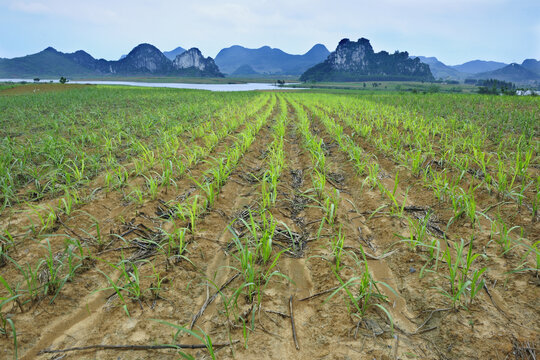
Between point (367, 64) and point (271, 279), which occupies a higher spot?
point (367, 64)

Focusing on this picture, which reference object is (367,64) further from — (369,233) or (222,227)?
(222,227)

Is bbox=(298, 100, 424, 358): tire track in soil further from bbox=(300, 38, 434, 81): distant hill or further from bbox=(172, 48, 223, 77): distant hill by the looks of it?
bbox=(172, 48, 223, 77): distant hill

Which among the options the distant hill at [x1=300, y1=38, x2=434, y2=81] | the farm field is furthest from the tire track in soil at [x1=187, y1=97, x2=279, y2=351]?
the distant hill at [x1=300, y1=38, x2=434, y2=81]

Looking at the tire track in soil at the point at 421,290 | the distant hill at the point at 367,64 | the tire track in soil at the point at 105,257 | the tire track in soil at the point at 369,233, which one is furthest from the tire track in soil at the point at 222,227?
the distant hill at the point at 367,64

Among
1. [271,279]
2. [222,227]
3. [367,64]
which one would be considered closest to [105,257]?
[222,227]

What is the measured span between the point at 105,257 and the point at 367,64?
217690 millimetres

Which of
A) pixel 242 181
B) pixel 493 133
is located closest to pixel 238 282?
pixel 242 181

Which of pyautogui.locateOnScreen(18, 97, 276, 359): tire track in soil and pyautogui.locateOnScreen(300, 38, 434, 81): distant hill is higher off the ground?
pyautogui.locateOnScreen(300, 38, 434, 81): distant hill

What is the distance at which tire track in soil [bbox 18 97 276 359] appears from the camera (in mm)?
1523

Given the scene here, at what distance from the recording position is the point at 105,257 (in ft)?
7.28

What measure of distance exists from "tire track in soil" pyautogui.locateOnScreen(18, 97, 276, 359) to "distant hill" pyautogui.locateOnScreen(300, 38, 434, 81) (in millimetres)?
179544

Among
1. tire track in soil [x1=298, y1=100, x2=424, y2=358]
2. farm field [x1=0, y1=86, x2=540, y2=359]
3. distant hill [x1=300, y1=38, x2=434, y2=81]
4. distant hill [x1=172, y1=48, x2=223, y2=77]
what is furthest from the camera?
distant hill [x1=172, y1=48, x2=223, y2=77]

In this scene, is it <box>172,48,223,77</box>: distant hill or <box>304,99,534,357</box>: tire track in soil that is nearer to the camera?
<box>304,99,534,357</box>: tire track in soil

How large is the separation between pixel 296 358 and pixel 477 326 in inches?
42.8
